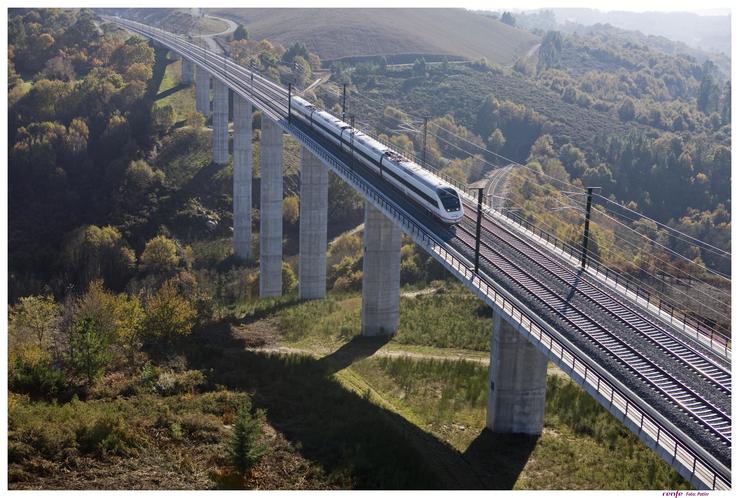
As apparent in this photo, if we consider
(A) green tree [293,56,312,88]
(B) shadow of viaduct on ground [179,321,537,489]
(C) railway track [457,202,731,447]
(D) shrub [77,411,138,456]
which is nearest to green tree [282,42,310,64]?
(A) green tree [293,56,312,88]

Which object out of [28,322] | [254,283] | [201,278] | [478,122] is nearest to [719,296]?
[254,283]

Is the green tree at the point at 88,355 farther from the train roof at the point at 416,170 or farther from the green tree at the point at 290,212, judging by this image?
the green tree at the point at 290,212

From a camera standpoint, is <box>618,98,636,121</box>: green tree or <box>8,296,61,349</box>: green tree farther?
<box>618,98,636,121</box>: green tree

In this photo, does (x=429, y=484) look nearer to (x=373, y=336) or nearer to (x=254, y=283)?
(x=373, y=336)

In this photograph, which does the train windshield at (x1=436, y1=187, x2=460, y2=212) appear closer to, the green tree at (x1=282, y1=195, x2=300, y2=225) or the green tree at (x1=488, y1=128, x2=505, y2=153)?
the green tree at (x1=282, y1=195, x2=300, y2=225)

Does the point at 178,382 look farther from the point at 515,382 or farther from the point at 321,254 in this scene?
the point at 321,254
